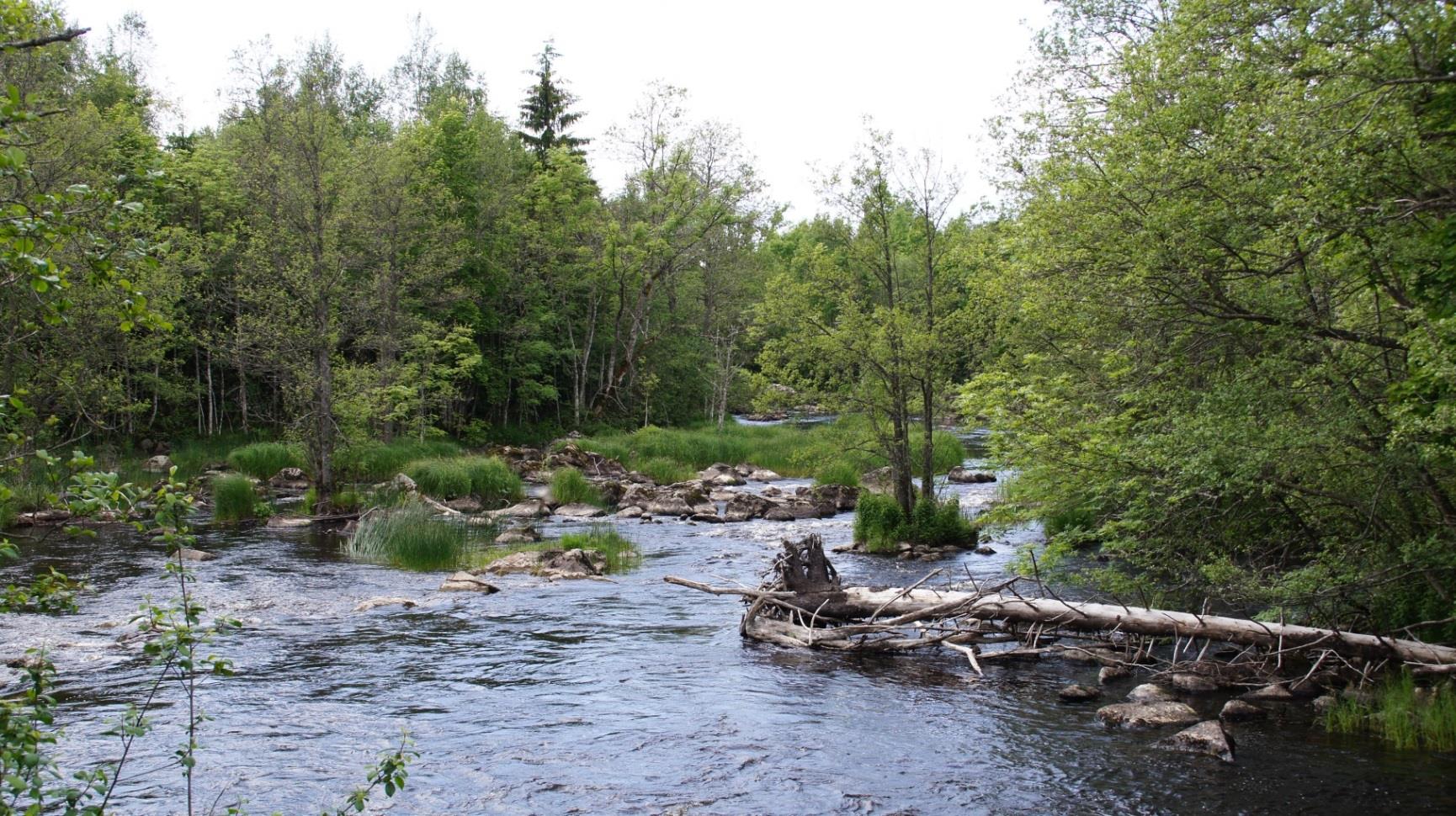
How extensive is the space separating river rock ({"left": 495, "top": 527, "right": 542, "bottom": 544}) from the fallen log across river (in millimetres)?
7375

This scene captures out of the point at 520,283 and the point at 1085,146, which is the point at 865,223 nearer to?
the point at 1085,146

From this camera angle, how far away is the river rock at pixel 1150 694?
10289 mm

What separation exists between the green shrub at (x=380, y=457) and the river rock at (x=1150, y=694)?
21295 mm

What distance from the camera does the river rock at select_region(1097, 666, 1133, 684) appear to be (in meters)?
11.4

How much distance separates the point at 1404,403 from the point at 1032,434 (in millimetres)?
4287

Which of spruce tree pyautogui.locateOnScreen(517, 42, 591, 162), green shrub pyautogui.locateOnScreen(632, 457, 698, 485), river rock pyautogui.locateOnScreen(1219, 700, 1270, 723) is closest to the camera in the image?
river rock pyautogui.locateOnScreen(1219, 700, 1270, 723)

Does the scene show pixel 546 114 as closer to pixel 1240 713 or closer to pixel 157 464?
pixel 157 464

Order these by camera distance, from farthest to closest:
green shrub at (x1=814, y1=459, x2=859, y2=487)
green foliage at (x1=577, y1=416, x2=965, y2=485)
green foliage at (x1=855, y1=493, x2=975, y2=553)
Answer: green foliage at (x1=577, y1=416, x2=965, y2=485) → green shrub at (x1=814, y1=459, x2=859, y2=487) → green foliage at (x1=855, y1=493, x2=975, y2=553)

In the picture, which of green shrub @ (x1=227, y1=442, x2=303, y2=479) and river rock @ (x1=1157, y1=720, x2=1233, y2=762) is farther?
green shrub @ (x1=227, y1=442, x2=303, y2=479)

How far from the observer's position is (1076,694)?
1069cm

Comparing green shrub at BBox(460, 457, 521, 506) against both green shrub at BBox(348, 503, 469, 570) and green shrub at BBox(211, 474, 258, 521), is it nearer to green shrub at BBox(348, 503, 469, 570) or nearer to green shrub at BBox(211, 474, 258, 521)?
green shrub at BBox(211, 474, 258, 521)

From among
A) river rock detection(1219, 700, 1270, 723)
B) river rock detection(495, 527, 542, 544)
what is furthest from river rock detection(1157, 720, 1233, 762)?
Result: river rock detection(495, 527, 542, 544)

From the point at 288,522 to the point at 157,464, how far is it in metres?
11.5

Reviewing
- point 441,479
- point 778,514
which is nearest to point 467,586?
point 441,479
